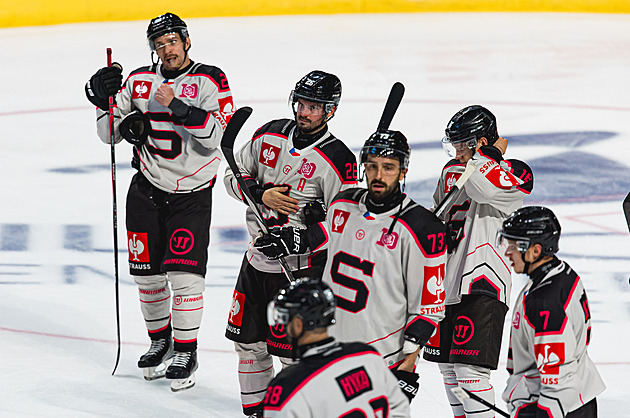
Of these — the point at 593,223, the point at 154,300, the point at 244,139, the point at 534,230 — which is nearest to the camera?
the point at 534,230

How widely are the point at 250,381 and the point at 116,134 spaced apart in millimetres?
1324

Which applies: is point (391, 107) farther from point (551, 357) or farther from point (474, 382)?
point (551, 357)

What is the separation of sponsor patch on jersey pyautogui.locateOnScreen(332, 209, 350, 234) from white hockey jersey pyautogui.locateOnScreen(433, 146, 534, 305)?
22.6 inches

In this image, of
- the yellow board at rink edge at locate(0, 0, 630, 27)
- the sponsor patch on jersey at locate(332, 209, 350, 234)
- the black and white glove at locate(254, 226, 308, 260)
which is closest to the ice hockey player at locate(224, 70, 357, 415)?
the black and white glove at locate(254, 226, 308, 260)

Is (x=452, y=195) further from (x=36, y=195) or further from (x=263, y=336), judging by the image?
(x=36, y=195)

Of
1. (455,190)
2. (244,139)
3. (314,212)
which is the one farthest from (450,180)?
(244,139)

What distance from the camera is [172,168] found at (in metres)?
4.07

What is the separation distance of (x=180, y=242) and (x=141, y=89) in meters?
0.70

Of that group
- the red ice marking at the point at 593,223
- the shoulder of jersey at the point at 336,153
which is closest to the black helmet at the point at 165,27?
the shoulder of jersey at the point at 336,153

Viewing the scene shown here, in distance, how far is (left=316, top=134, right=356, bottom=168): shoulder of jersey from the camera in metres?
3.47

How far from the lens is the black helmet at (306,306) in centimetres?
211

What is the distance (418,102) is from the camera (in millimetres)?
8062

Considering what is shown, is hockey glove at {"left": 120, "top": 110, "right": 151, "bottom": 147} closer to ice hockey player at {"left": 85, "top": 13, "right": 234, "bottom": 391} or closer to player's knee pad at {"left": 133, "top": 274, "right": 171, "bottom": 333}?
ice hockey player at {"left": 85, "top": 13, "right": 234, "bottom": 391}

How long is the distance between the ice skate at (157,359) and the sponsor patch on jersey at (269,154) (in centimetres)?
108
